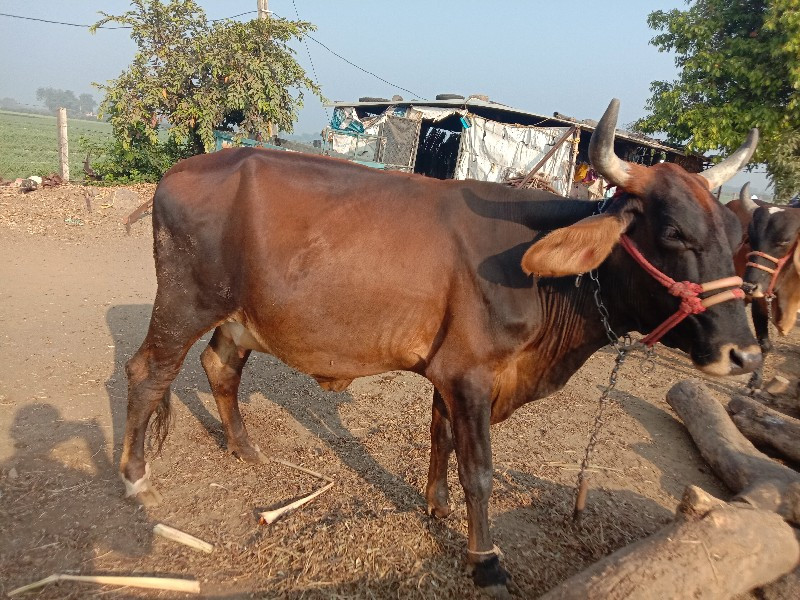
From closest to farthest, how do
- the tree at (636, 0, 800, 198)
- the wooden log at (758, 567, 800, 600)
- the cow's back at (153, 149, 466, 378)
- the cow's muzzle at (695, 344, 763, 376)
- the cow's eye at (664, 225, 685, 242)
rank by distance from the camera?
the cow's muzzle at (695, 344, 763, 376), the cow's eye at (664, 225, 685, 242), the wooden log at (758, 567, 800, 600), the cow's back at (153, 149, 466, 378), the tree at (636, 0, 800, 198)

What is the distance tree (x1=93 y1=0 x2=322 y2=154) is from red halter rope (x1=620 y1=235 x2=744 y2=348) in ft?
47.2

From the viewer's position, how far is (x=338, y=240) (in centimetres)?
323

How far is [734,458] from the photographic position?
4.49m

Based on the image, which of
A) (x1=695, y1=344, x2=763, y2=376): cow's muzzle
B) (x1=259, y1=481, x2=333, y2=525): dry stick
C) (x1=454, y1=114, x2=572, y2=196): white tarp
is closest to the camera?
(x1=695, y1=344, x2=763, y2=376): cow's muzzle

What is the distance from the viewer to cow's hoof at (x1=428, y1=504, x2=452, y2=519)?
3750mm

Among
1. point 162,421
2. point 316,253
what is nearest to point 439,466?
point 316,253

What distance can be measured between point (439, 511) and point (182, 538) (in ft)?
5.39

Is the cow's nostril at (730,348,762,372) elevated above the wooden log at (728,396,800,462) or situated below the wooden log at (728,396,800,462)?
above

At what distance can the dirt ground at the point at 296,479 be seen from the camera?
3.16 m

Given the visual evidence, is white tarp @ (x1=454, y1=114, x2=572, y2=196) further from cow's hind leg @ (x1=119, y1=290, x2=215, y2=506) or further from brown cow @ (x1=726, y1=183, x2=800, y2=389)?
cow's hind leg @ (x1=119, y1=290, x2=215, y2=506)

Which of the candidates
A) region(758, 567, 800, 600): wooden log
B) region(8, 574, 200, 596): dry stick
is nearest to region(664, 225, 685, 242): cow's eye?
region(758, 567, 800, 600): wooden log

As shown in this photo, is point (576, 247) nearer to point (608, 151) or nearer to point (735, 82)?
point (608, 151)

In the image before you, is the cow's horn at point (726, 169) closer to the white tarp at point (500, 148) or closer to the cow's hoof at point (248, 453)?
the cow's hoof at point (248, 453)

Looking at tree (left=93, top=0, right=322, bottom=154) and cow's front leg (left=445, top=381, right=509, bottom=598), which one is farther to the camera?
tree (left=93, top=0, right=322, bottom=154)
